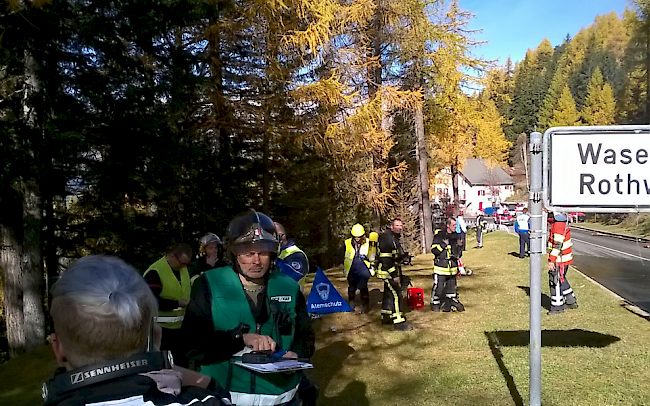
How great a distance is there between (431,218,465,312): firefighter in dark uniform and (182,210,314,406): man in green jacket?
769 centimetres

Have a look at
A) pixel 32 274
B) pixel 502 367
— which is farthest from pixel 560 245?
pixel 32 274

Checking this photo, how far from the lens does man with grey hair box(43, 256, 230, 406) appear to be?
130 centimetres

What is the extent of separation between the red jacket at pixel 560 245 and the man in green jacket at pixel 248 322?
8.04 metres

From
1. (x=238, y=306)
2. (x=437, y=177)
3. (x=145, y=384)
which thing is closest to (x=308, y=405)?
(x=238, y=306)

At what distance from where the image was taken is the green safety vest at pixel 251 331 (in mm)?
2523

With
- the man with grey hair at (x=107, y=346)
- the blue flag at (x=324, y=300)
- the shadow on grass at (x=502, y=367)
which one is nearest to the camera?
the man with grey hair at (x=107, y=346)

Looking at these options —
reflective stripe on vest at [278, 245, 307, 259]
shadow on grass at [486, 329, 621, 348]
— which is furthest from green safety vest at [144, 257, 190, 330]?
shadow on grass at [486, 329, 621, 348]

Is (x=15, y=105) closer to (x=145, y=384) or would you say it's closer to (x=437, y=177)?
A: (x=145, y=384)

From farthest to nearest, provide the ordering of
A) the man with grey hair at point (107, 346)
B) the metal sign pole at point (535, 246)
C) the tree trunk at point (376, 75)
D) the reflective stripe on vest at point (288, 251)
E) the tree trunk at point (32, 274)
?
the tree trunk at point (376, 75) → the tree trunk at point (32, 274) → the reflective stripe on vest at point (288, 251) → the metal sign pole at point (535, 246) → the man with grey hair at point (107, 346)

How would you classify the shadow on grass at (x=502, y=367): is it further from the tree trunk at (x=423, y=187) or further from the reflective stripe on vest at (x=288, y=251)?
the tree trunk at (x=423, y=187)

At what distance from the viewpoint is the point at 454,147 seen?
2516 cm

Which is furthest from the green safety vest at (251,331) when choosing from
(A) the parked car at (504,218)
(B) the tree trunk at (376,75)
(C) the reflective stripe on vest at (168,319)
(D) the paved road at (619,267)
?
(A) the parked car at (504,218)

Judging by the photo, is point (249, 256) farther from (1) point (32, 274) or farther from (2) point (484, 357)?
(1) point (32, 274)

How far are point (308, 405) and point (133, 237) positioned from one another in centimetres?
899
